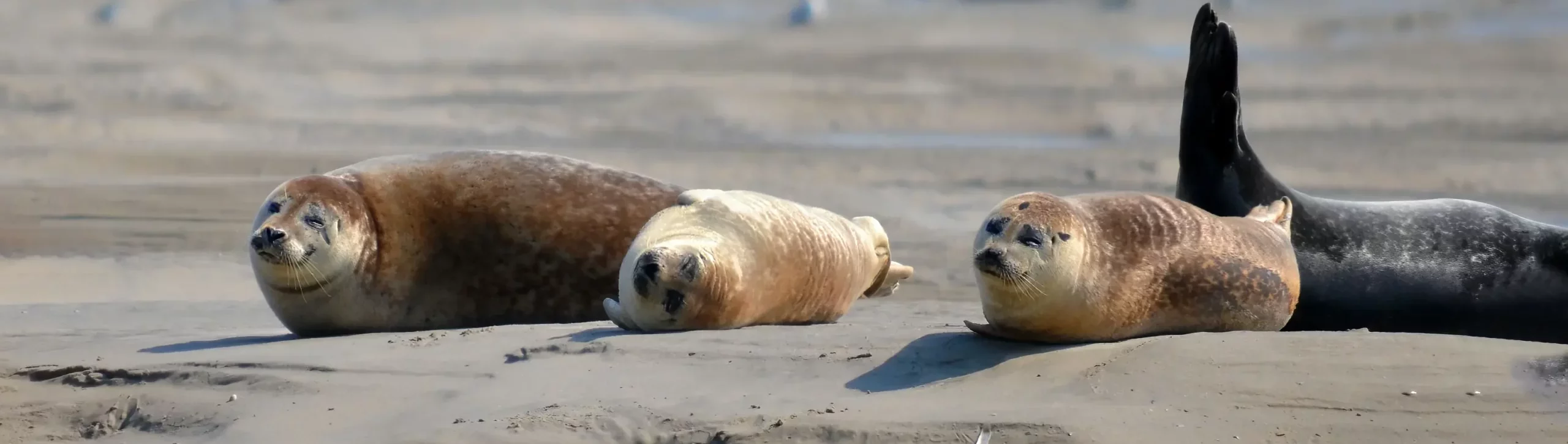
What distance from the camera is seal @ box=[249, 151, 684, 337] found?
5414 mm

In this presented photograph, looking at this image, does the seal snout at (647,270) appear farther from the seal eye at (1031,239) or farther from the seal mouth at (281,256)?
the seal eye at (1031,239)

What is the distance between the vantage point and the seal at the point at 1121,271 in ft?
14.0

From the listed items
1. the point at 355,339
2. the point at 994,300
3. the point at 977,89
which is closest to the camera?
the point at 994,300

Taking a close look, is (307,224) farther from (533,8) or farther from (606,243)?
(533,8)

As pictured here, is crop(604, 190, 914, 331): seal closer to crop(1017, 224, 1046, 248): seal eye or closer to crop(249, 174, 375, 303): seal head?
crop(249, 174, 375, 303): seal head

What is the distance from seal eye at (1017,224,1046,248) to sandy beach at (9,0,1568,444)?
27cm

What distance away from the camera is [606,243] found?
5.74m

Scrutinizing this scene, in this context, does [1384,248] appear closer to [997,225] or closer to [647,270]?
[997,225]

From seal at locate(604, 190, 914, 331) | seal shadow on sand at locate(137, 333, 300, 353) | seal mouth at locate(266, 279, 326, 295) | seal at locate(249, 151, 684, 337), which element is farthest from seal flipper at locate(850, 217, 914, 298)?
seal shadow on sand at locate(137, 333, 300, 353)

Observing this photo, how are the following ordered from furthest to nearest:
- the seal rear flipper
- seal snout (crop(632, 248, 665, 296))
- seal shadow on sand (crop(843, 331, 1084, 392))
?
the seal rear flipper < seal snout (crop(632, 248, 665, 296)) < seal shadow on sand (crop(843, 331, 1084, 392))

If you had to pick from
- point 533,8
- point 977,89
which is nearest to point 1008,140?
point 977,89

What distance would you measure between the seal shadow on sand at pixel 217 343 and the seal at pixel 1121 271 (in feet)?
6.93

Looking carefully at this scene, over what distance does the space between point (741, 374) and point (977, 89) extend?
12.7 meters

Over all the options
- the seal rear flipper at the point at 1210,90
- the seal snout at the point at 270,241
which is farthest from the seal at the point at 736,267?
the seal rear flipper at the point at 1210,90
